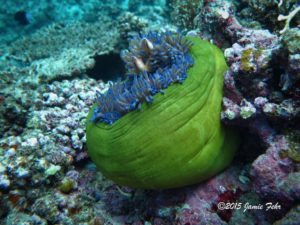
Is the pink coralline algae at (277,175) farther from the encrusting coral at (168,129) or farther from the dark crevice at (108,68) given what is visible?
the dark crevice at (108,68)

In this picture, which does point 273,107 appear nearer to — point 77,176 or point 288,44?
point 288,44

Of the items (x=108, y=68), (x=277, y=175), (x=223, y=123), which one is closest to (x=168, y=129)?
(x=223, y=123)

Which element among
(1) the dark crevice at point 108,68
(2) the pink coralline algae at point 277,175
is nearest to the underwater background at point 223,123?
(2) the pink coralline algae at point 277,175

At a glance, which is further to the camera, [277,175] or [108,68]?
[108,68]

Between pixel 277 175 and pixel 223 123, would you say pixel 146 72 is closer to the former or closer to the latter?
pixel 223 123

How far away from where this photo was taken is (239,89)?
129 inches

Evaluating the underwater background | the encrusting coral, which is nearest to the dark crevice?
the underwater background

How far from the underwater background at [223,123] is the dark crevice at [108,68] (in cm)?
75

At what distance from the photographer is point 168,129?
2996 mm

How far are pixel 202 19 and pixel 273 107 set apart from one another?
6.59 feet

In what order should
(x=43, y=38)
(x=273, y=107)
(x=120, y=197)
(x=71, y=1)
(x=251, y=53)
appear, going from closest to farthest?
(x=273, y=107) < (x=251, y=53) < (x=120, y=197) < (x=43, y=38) < (x=71, y=1)

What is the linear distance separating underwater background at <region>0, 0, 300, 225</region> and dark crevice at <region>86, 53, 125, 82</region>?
0.75 metres

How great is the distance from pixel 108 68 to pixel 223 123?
16.1ft

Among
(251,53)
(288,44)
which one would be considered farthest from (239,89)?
(288,44)
